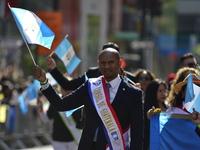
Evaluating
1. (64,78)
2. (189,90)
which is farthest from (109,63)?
(64,78)

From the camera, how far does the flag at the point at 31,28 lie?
17.8ft

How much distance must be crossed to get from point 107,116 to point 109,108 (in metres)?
0.08

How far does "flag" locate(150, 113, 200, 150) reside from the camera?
18.9 feet

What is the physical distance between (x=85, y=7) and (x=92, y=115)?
734 inches

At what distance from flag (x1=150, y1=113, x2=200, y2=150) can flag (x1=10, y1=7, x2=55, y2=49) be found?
1.42 m

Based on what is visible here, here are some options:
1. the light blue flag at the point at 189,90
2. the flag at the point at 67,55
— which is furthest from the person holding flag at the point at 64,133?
the light blue flag at the point at 189,90

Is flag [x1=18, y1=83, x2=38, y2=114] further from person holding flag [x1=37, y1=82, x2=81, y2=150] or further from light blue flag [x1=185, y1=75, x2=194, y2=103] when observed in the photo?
light blue flag [x1=185, y1=75, x2=194, y2=103]

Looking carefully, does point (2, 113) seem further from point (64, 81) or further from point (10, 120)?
point (64, 81)

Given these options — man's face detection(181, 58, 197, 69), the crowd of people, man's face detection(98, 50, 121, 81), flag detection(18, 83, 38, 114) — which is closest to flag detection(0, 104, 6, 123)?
flag detection(18, 83, 38, 114)

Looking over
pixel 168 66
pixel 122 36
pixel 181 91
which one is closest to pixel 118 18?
pixel 122 36

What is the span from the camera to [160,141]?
5789mm

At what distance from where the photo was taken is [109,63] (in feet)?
16.8

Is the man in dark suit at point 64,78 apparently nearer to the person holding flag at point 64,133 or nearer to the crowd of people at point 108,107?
the crowd of people at point 108,107

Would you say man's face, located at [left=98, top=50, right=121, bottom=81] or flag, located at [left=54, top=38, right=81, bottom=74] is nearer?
man's face, located at [left=98, top=50, right=121, bottom=81]
